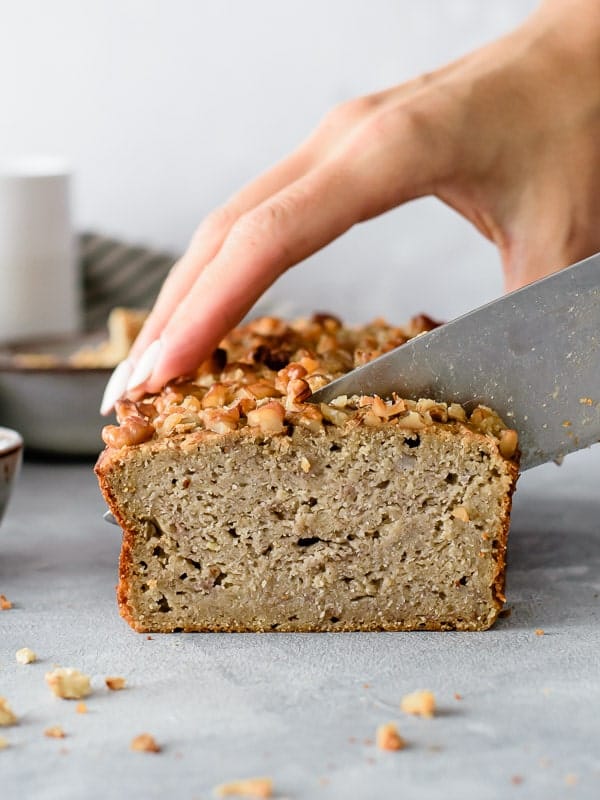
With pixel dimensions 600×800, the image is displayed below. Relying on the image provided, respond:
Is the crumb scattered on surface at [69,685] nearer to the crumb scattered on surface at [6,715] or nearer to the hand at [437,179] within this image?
the crumb scattered on surface at [6,715]

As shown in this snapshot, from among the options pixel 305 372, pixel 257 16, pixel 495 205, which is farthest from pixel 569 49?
pixel 257 16

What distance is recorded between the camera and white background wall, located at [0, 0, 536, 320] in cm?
466

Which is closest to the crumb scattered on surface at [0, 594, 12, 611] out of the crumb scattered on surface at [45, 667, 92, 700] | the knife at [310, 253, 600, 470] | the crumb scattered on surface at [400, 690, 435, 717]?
the crumb scattered on surface at [45, 667, 92, 700]

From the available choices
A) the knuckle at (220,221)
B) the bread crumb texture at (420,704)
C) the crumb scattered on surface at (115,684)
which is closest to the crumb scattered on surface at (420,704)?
the bread crumb texture at (420,704)

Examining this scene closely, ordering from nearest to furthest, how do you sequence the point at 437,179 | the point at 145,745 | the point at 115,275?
the point at 145,745
the point at 437,179
the point at 115,275

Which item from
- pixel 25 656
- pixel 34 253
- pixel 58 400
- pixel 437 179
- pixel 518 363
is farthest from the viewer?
pixel 34 253

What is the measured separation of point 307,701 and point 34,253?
8.31ft

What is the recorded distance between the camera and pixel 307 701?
1.73 metres

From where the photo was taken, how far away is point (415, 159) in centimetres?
238

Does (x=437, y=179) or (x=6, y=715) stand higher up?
(x=437, y=179)

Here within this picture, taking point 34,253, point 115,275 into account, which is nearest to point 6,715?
point 34,253

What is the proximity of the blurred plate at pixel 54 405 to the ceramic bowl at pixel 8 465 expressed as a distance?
18.4 inches

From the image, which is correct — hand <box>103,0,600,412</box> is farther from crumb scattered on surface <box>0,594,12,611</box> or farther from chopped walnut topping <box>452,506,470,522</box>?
chopped walnut topping <box>452,506,470,522</box>

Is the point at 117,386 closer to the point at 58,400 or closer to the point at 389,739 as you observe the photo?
the point at 58,400
